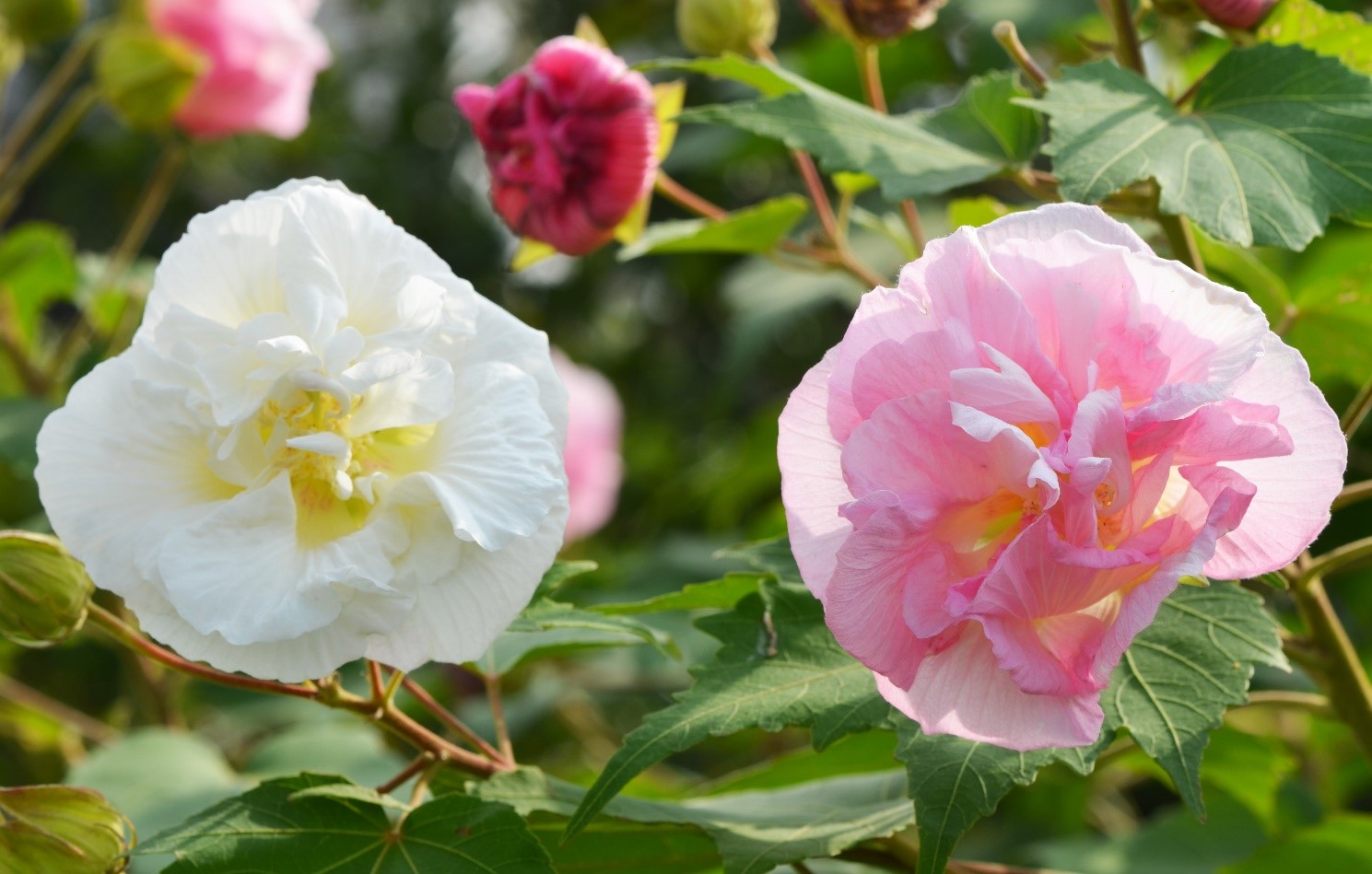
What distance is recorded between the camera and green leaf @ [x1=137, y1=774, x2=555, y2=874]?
0.64 metres

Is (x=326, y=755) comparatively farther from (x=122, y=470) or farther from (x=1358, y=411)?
(x=1358, y=411)

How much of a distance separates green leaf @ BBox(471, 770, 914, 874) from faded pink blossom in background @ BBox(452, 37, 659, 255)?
376mm

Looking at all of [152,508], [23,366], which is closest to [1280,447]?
[152,508]

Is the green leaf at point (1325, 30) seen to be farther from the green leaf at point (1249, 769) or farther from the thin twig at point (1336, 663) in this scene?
the green leaf at point (1249, 769)

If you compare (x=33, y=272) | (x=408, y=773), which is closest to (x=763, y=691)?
(x=408, y=773)

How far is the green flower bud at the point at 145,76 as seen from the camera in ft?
4.51

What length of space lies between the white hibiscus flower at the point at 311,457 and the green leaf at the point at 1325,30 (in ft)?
1.70

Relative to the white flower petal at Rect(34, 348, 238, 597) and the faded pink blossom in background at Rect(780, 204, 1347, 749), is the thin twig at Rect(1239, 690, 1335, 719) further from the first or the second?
the white flower petal at Rect(34, 348, 238, 597)

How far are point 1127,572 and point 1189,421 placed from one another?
0.06 m

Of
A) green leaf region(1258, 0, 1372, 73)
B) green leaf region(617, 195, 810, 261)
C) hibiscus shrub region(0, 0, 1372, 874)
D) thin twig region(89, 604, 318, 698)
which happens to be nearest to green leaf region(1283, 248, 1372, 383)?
hibiscus shrub region(0, 0, 1372, 874)

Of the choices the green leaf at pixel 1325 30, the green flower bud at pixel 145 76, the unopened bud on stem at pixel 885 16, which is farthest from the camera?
the green flower bud at pixel 145 76

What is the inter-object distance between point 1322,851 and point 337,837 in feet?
2.31

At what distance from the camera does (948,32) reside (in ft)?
6.76

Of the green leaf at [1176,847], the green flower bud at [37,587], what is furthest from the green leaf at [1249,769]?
the green flower bud at [37,587]
